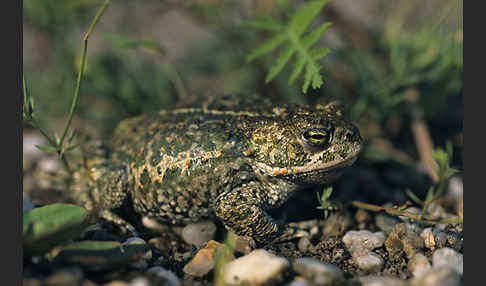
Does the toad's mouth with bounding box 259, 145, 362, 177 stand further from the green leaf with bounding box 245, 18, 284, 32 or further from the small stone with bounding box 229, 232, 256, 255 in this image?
the green leaf with bounding box 245, 18, 284, 32

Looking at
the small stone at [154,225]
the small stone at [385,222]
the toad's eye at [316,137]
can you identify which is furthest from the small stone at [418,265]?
the small stone at [154,225]

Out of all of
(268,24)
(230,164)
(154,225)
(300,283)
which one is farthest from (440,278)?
(268,24)

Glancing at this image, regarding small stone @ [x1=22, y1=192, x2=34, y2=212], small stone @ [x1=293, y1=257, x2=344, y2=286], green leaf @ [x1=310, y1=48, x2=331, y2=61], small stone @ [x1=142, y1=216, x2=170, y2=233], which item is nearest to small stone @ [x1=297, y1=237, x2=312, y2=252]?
small stone @ [x1=293, y1=257, x2=344, y2=286]

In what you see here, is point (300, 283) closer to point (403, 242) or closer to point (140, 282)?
point (140, 282)

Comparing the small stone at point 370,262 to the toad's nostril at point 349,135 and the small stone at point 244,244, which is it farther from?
the toad's nostril at point 349,135

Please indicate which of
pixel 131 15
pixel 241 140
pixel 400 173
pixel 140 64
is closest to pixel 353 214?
pixel 400 173

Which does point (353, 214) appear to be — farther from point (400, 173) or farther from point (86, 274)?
point (86, 274)
